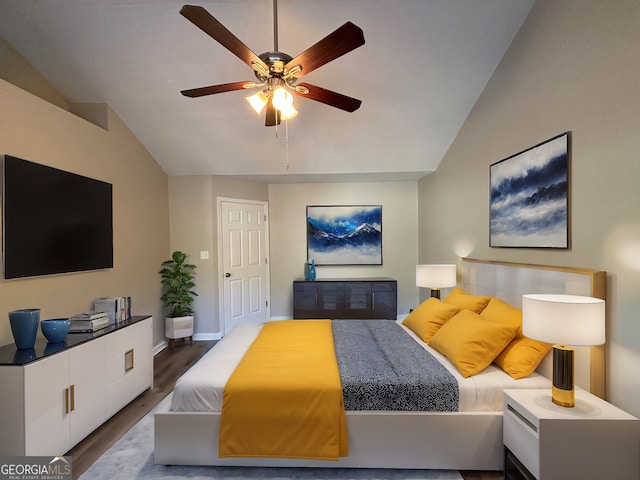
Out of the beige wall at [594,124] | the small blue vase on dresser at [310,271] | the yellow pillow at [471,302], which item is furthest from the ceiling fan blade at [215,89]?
the small blue vase on dresser at [310,271]

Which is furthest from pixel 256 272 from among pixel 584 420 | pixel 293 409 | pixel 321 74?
pixel 584 420

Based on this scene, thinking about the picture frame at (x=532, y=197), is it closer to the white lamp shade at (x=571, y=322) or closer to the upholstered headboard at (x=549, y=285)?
the upholstered headboard at (x=549, y=285)

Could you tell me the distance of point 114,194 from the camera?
3201 millimetres

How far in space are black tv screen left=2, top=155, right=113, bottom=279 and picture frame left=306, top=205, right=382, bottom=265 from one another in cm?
282

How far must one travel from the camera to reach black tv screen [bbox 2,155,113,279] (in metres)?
2.13

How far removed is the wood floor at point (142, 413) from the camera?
1.97 metres

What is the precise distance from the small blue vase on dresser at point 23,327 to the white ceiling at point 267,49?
2129 mm

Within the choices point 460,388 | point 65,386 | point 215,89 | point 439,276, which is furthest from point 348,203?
point 65,386

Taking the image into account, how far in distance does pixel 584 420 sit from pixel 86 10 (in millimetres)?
3945

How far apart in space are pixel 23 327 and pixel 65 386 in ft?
1.46

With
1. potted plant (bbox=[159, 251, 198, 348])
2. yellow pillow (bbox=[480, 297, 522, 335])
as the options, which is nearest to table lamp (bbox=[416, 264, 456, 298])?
yellow pillow (bbox=[480, 297, 522, 335])

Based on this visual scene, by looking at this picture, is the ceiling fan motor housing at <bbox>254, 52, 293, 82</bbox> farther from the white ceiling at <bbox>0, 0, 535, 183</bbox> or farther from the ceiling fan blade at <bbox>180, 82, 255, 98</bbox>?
the white ceiling at <bbox>0, 0, 535, 183</bbox>

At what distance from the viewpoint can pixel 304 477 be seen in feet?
6.05

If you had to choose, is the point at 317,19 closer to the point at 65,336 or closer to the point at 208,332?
the point at 65,336
